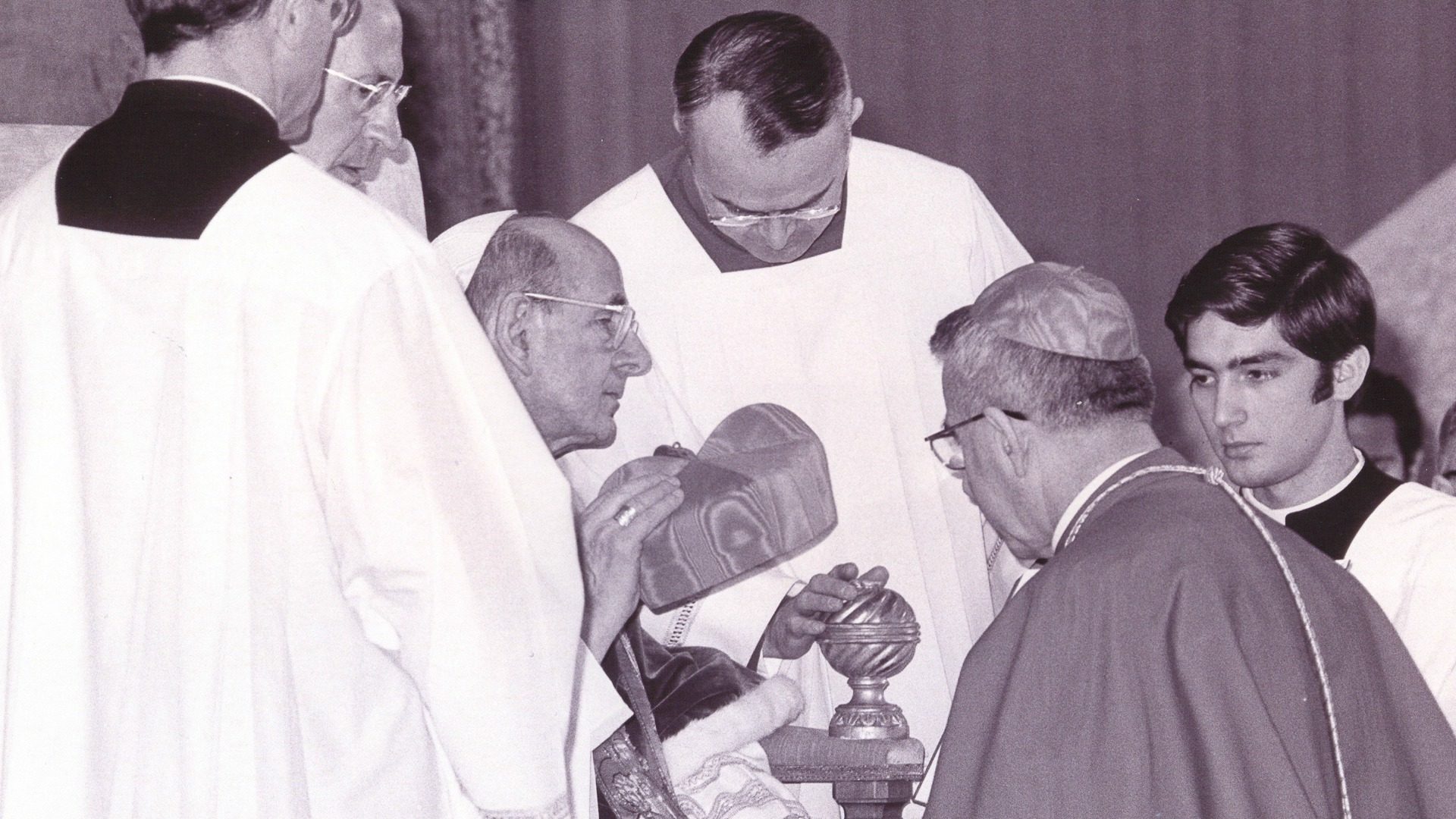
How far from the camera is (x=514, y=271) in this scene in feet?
10.00

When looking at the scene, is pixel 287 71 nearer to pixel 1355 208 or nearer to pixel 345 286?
pixel 345 286

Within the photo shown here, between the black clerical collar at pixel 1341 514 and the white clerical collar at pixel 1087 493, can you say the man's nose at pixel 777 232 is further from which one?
the white clerical collar at pixel 1087 493

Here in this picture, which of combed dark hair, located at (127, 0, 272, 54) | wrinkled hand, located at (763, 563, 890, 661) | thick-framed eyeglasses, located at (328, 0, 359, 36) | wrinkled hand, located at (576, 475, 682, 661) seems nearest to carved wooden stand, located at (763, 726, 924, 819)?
wrinkled hand, located at (763, 563, 890, 661)

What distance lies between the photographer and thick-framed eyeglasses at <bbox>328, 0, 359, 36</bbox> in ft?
8.21

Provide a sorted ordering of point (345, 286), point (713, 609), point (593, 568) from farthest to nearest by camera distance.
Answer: point (713, 609)
point (593, 568)
point (345, 286)

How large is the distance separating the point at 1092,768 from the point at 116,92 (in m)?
3.20

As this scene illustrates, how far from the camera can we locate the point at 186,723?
7.61ft

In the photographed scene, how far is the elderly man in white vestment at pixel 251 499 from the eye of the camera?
2.28m

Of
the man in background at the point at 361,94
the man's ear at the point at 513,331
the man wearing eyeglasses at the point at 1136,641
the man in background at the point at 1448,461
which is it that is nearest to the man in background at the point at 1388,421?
the man in background at the point at 1448,461

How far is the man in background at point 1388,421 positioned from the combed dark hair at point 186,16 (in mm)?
3970

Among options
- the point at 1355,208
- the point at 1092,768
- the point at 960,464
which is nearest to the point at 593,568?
the point at 960,464

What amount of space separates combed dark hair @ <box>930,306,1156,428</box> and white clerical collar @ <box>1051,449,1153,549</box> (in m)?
0.07

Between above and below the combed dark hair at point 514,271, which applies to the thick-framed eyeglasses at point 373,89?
above

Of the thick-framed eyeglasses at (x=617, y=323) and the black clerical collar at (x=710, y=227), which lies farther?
the black clerical collar at (x=710, y=227)
